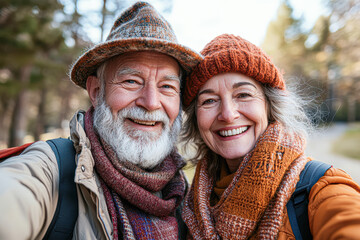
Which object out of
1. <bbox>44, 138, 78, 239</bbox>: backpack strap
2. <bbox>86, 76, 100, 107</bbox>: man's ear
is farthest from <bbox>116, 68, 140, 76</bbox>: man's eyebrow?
<bbox>44, 138, 78, 239</bbox>: backpack strap

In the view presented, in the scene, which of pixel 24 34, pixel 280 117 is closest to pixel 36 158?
pixel 280 117

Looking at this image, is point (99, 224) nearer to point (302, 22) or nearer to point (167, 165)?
point (167, 165)

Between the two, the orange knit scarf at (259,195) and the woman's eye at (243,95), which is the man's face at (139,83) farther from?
the orange knit scarf at (259,195)

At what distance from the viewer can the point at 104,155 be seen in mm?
1748

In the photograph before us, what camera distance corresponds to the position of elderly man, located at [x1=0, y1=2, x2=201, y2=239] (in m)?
1.40

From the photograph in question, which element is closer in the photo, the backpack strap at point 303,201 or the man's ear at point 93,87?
the backpack strap at point 303,201

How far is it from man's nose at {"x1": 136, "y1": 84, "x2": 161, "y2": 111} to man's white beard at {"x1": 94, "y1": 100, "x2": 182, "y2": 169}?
2.1 inches

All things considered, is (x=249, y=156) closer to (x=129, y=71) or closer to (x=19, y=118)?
(x=129, y=71)

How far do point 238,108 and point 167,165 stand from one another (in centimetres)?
84

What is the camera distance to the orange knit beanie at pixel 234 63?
1.86 meters

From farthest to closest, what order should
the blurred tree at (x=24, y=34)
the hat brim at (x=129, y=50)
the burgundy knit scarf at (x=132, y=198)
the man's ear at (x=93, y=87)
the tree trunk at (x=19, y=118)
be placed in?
the tree trunk at (x=19, y=118)
the blurred tree at (x=24, y=34)
the man's ear at (x=93, y=87)
the hat brim at (x=129, y=50)
the burgundy knit scarf at (x=132, y=198)

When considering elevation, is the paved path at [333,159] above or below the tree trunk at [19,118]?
below

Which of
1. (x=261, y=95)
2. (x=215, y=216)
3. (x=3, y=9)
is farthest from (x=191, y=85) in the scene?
(x=3, y=9)

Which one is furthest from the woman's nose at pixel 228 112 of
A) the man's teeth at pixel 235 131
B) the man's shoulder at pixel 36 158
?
the man's shoulder at pixel 36 158
